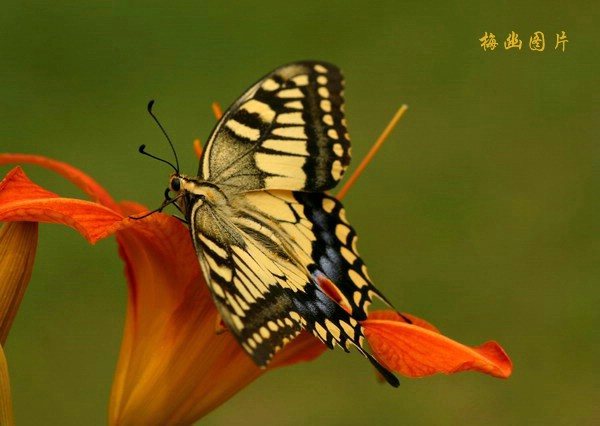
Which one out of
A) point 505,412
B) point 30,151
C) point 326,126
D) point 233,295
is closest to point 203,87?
point 30,151

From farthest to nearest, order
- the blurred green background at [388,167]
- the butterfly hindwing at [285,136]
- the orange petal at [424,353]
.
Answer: the blurred green background at [388,167] → the butterfly hindwing at [285,136] → the orange petal at [424,353]

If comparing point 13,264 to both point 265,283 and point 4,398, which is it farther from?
point 265,283

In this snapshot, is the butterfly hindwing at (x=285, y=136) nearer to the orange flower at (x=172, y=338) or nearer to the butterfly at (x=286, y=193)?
the butterfly at (x=286, y=193)

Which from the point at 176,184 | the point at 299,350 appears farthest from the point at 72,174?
the point at 299,350

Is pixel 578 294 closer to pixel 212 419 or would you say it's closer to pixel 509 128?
pixel 509 128

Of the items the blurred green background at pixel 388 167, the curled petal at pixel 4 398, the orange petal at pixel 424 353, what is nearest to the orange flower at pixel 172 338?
the orange petal at pixel 424 353

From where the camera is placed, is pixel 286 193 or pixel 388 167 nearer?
pixel 286 193
